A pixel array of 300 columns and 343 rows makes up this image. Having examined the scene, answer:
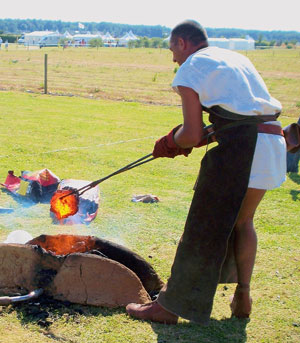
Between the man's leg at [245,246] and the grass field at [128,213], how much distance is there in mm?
159

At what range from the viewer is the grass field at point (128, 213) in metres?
3.23

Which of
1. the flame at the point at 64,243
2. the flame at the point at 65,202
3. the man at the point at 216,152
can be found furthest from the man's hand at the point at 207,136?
the flame at the point at 65,202

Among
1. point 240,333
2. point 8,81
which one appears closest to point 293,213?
point 240,333

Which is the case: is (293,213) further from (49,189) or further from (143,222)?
(49,189)

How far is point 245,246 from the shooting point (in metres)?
3.27

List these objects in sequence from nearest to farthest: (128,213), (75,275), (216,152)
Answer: (216,152)
(75,275)
(128,213)

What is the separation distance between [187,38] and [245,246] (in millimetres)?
1402

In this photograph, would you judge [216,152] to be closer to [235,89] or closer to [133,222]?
[235,89]

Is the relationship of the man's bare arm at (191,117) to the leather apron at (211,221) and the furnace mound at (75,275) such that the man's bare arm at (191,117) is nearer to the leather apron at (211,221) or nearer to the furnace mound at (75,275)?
the leather apron at (211,221)

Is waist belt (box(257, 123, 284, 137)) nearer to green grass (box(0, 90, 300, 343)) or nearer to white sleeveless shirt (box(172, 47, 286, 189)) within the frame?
white sleeveless shirt (box(172, 47, 286, 189))

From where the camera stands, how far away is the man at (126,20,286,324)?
2891 millimetres

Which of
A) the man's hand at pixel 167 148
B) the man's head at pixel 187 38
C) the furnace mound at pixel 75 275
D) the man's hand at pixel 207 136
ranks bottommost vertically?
the furnace mound at pixel 75 275

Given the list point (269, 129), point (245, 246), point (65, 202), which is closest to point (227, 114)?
point (269, 129)

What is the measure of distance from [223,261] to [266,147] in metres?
0.77
